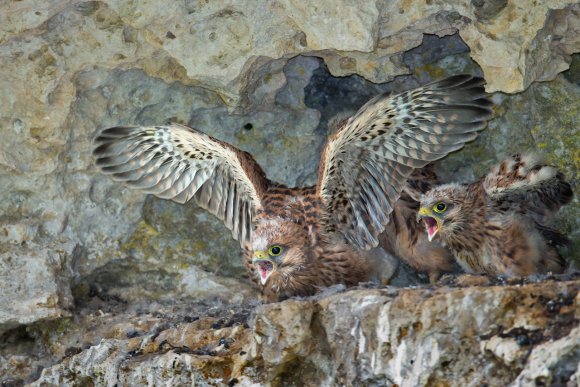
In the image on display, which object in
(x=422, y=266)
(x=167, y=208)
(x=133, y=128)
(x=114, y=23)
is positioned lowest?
(x=422, y=266)

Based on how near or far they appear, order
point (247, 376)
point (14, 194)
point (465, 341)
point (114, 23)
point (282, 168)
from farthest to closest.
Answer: point (282, 168)
point (14, 194)
point (114, 23)
point (247, 376)
point (465, 341)

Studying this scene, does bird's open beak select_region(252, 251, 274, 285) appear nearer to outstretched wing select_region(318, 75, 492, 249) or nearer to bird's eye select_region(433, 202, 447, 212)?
outstretched wing select_region(318, 75, 492, 249)

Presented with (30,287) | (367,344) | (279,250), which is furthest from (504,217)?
(30,287)

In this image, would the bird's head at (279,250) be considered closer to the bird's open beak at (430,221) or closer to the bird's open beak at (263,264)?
the bird's open beak at (263,264)

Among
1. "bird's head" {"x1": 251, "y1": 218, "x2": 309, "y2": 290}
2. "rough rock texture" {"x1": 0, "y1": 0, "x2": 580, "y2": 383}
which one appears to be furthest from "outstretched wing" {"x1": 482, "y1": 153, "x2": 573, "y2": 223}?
"bird's head" {"x1": 251, "y1": 218, "x2": 309, "y2": 290}

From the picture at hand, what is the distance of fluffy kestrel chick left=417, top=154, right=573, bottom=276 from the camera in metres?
7.04

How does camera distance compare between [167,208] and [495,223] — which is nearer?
[495,223]

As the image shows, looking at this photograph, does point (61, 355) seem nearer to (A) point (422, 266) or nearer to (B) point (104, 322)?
(B) point (104, 322)

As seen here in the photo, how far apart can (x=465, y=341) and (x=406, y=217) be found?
2.40 m

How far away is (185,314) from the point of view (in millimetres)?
7332

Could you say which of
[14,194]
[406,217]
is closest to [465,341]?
[406,217]

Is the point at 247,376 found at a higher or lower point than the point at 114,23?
lower

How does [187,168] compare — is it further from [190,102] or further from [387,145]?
[387,145]

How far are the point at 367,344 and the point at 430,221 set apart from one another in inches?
65.8
